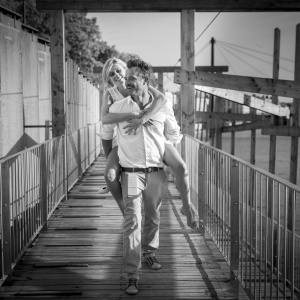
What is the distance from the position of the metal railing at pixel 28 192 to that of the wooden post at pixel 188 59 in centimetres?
204

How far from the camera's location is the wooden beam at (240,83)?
7023mm

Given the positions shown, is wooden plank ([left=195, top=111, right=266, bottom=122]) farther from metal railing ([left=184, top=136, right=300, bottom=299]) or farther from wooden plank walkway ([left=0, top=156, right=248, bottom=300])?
wooden plank walkway ([left=0, top=156, right=248, bottom=300])

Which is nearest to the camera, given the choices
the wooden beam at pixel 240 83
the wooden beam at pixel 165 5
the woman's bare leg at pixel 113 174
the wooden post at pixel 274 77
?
the woman's bare leg at pixel 113 174

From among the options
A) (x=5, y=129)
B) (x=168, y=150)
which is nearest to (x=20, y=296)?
(x=168, y=150)

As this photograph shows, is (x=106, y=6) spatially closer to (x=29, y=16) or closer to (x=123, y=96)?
(x=123, y=96)

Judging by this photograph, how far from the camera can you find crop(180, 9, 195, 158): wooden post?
9234 millimetres

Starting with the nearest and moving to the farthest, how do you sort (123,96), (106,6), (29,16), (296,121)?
(123,96)
(106,6)
(296,121)
(29,16)

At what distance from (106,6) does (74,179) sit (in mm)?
3321

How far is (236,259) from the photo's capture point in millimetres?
4594

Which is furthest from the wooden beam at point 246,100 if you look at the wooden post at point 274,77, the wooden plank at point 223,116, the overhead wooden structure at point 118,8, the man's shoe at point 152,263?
the wooden plank at point 223,116

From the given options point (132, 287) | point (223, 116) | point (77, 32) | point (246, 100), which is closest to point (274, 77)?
point (246, 100)

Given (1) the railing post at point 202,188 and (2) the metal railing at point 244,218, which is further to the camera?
(1) the railing post at point 202,188

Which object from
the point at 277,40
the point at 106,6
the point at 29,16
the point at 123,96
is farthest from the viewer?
the point at 29,16

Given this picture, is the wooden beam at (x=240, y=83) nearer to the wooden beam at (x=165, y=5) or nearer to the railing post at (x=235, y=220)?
→ the wooden beam at (x=165, y=5)
